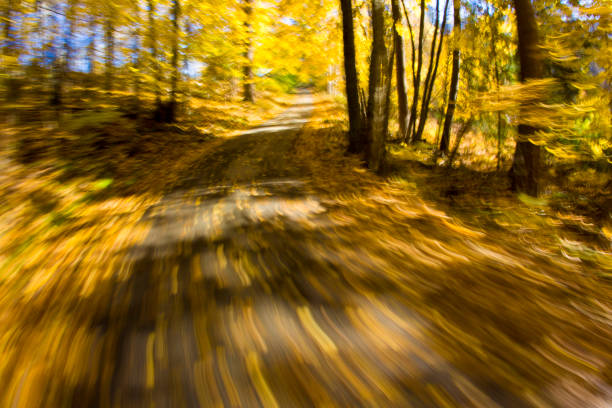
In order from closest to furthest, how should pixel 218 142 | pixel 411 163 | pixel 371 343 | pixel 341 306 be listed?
1. pixel 371 343
2. pixel 341 306
3. pixel 411 163
4. pixel 218 142

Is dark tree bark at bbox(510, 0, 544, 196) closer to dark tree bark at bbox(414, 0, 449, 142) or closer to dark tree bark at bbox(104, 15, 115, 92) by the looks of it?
dark tree bark at bbox(414, 0, 449, 142)

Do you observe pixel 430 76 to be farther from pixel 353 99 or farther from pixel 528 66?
pixel 528 66

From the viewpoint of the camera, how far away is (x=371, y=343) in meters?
1.78

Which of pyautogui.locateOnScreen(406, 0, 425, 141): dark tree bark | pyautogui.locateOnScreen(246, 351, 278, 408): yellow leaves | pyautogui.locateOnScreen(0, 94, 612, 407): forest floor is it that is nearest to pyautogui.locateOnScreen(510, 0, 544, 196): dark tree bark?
pyautogui.locateOnScreen(0, 94, 612, 407): forest floor

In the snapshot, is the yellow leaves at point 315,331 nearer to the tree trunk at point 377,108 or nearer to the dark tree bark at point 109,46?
the tree trunk at point 377,108

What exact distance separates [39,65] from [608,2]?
10321mm

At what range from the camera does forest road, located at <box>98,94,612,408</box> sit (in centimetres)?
147

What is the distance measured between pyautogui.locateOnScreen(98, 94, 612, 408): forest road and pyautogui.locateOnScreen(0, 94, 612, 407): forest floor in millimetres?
11

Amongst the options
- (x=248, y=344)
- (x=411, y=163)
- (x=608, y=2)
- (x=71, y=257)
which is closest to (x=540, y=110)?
(x=608, y=2)

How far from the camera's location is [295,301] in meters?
2.19

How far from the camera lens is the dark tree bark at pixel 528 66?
4.94 metres

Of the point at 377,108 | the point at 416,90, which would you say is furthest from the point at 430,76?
the point at 377,108

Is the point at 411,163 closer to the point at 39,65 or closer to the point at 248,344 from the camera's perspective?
the point at 248,344

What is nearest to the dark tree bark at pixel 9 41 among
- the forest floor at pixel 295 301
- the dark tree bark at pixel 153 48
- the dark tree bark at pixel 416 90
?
the forest floor at pixel 295 301
